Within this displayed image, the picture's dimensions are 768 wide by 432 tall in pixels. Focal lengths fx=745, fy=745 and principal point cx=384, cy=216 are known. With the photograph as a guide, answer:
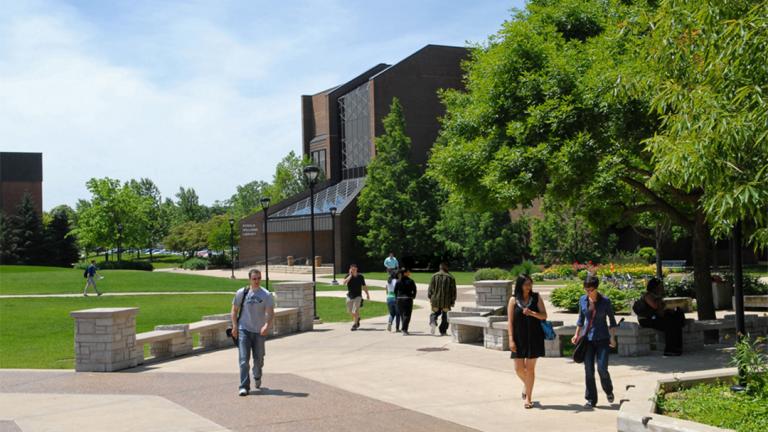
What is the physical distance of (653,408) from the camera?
22.7 feet

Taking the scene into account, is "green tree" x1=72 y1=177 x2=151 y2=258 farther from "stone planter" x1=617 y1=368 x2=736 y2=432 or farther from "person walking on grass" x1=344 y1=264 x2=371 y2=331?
"stone planter" x1=617 y1=368 x2=736 y2=432

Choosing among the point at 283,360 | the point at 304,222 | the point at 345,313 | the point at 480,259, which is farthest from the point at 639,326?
the point at 304,222

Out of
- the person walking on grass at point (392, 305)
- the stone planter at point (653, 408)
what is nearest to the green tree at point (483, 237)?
the person walking on grass at point (392, 305)

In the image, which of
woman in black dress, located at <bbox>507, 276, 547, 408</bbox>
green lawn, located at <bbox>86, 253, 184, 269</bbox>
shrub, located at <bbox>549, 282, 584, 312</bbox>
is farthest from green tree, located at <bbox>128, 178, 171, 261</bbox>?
woman in black dress, located at <bbox>507, 276, 547, 408</bbox>

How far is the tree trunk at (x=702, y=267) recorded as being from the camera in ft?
51.2

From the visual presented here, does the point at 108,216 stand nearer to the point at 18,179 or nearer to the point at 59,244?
the point at 59,244

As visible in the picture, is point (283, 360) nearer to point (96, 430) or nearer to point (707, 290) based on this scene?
point (96, 430)

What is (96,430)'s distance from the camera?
27.0 feet

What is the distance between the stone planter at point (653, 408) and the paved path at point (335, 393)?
2.20 feet

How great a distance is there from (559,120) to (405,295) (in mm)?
6351

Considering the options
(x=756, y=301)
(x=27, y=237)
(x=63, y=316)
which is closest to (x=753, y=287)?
(x=756, y=301)

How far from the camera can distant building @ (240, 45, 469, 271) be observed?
60.6 metres

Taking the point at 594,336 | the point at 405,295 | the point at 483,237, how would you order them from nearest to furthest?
the point at 594,336
the point at 405,295
the point at 483,237

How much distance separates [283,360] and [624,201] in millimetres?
9073
